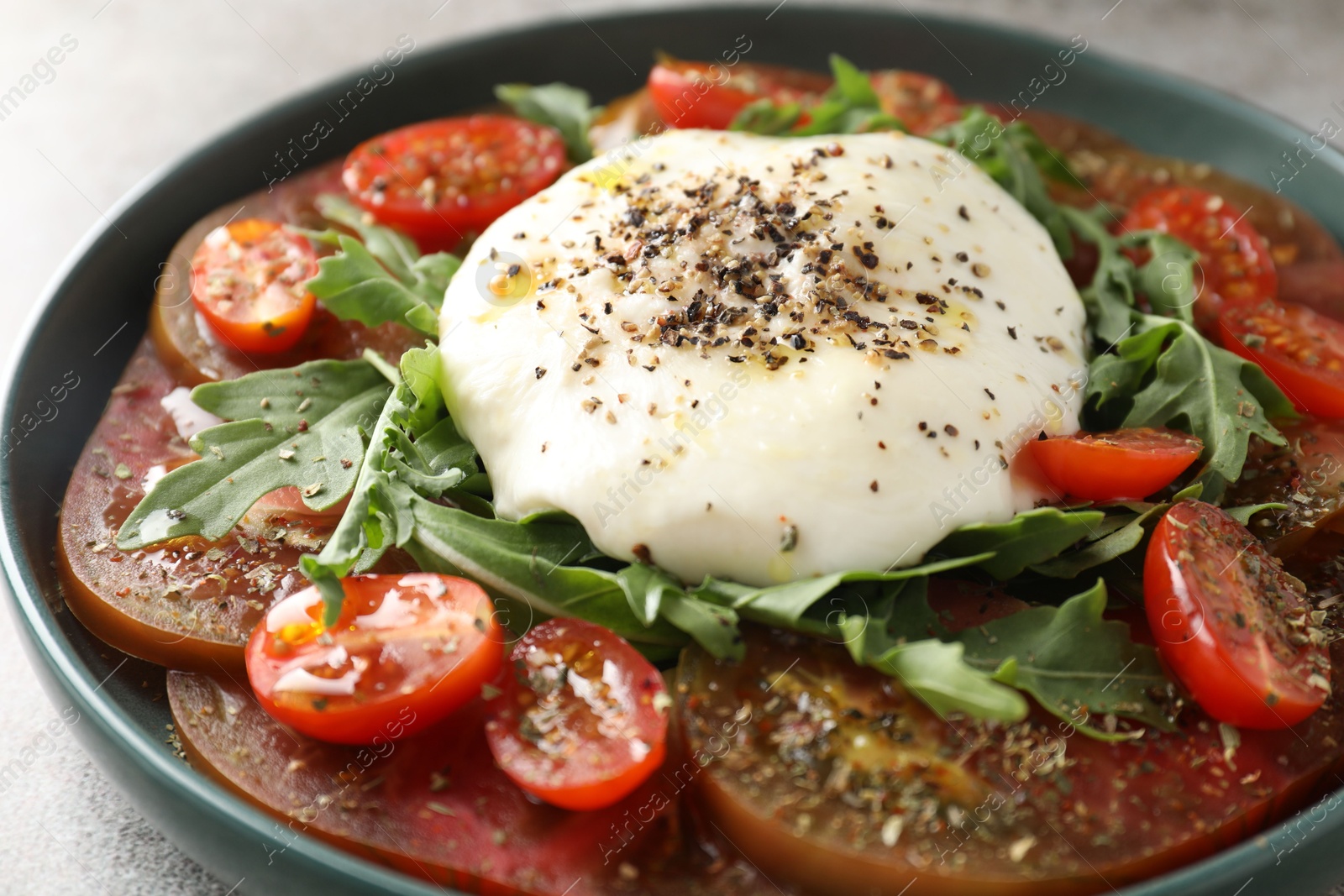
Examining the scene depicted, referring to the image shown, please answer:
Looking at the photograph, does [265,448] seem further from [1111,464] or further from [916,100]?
[916,100]

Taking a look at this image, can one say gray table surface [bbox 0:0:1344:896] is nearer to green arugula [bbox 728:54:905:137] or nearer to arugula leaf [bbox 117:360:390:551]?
green arugula [bbox 728:54:905:137]

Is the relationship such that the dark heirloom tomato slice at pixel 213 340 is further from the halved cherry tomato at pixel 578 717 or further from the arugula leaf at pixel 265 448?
the halved cherry tomato at pixel 578 717

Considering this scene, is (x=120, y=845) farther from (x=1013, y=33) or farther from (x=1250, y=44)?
(x=1250, y=44)

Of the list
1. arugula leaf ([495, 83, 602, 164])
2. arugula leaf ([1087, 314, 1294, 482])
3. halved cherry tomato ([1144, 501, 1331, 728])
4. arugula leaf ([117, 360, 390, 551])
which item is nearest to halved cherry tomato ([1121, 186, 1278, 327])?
arugula leaf ([1087, 314, 1294, 482])

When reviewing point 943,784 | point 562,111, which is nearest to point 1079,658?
point 943,784

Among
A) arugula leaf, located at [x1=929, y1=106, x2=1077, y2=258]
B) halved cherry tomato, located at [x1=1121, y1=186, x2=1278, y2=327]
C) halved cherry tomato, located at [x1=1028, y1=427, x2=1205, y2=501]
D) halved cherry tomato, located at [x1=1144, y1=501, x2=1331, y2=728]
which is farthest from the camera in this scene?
arugula leaf, located at [x1=929, y1=106, x2=1077, y2=258]

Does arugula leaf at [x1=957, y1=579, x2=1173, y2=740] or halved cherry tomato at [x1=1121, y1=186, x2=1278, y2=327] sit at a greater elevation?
halved cherry tomato at [x1=1121, y1=186, x2=1278, y2=327]
